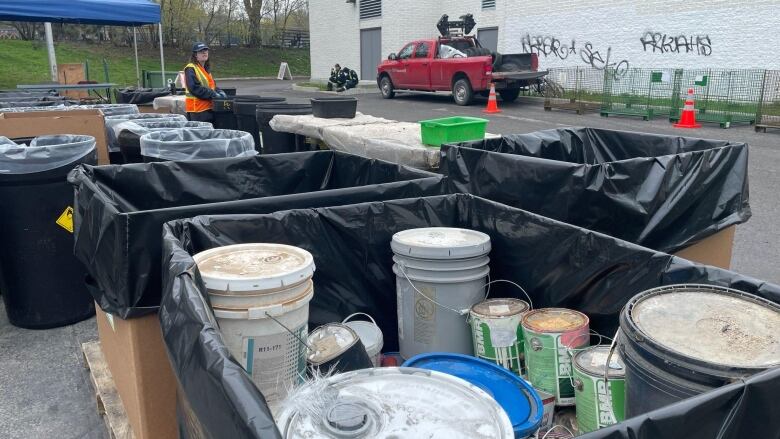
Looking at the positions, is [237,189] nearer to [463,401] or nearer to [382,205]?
[382,205]

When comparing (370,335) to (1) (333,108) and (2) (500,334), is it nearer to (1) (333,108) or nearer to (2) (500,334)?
(2) (500,334)

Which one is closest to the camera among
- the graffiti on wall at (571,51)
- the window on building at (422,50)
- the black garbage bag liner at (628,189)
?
the black garbage bag liner at (628,189)

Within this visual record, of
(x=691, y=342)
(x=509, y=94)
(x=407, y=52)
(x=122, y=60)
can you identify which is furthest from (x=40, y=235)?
(x=122, y=60)

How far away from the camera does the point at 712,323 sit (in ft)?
6.06

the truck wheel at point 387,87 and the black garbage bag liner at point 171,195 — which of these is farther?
the truck wheel at point 387,87

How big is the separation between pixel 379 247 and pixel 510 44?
21.2 metres

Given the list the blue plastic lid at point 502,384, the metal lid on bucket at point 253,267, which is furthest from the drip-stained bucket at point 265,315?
the blue plastic lid at point 502,384

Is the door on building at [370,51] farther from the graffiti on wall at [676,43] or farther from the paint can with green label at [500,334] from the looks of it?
the paint can with green label at [500,334]

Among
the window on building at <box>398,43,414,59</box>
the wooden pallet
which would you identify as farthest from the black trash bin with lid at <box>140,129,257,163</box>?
the window on building at <box>398,43,414,59</box>

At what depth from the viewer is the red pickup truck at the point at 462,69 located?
16766mm

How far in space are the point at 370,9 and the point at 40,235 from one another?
25.3 metres

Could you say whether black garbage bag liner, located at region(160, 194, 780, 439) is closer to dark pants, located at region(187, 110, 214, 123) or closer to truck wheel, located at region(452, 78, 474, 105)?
dark pants, located at region(187, 110, 214, 123)

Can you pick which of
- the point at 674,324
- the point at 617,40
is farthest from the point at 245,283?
the point at 617,40

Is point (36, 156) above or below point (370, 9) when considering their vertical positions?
below
